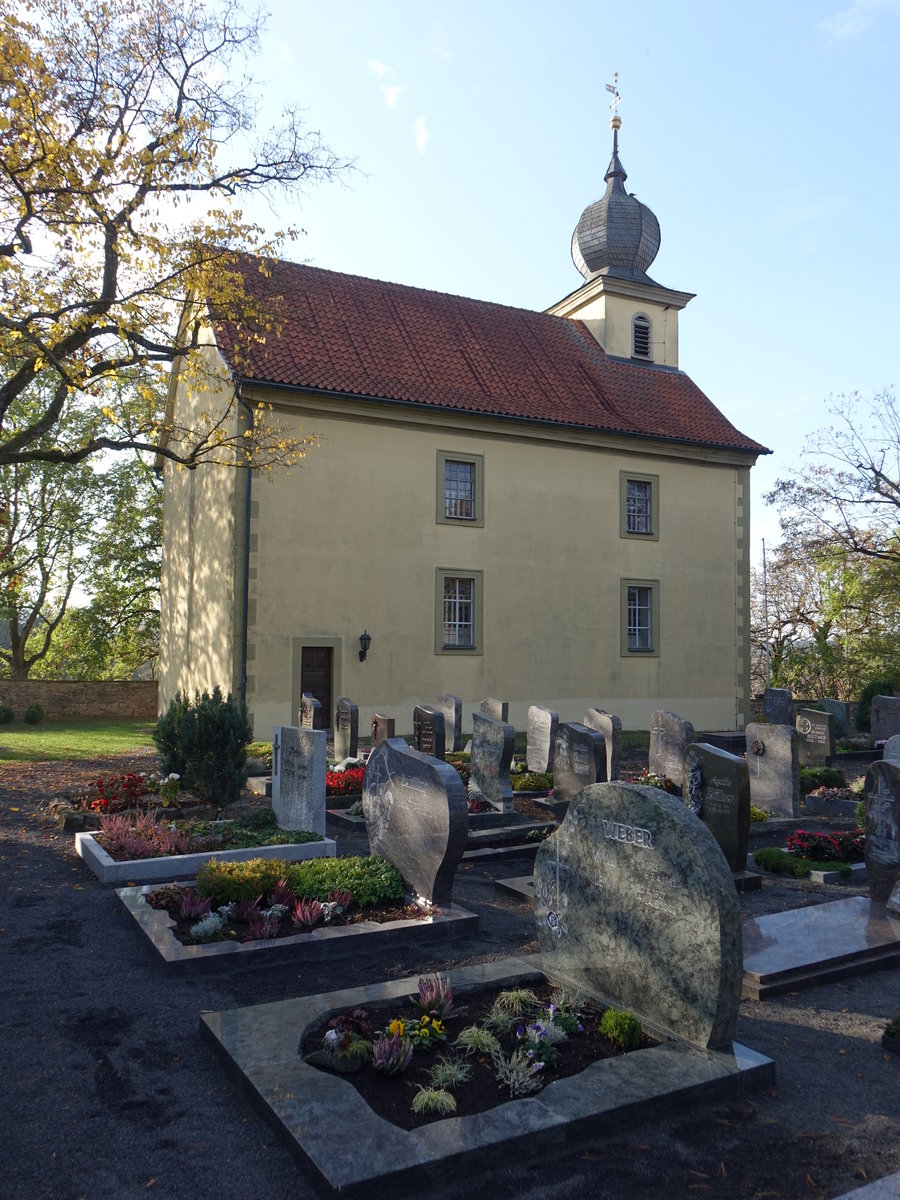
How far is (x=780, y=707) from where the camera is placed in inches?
776

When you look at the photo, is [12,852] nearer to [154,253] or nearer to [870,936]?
[870,936]

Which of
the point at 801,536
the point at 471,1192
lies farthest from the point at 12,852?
the point at 801,536

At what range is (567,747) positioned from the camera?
481 inches

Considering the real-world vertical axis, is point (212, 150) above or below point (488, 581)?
above

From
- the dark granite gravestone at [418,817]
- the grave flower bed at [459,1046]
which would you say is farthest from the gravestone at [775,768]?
the grave flower bed at [459,1046]

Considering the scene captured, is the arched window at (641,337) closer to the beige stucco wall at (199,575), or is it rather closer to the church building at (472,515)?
the church building at (472,515)

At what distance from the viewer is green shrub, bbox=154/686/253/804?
11.4m

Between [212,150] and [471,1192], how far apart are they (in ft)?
49.3

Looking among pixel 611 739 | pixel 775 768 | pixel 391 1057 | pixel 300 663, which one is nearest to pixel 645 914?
pixel 391 1057

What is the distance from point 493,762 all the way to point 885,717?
43.2 ft

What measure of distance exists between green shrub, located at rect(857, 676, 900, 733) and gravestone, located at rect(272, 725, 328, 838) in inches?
705

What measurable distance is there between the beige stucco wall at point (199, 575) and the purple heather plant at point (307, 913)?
13.1 m

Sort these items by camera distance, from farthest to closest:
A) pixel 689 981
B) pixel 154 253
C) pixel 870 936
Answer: pixel 154 253 → pixel 870 936 → pixel 689 981

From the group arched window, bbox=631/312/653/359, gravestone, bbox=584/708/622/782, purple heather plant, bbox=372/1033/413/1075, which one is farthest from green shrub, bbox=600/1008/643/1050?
arched window, bbox=631/312/653/359
